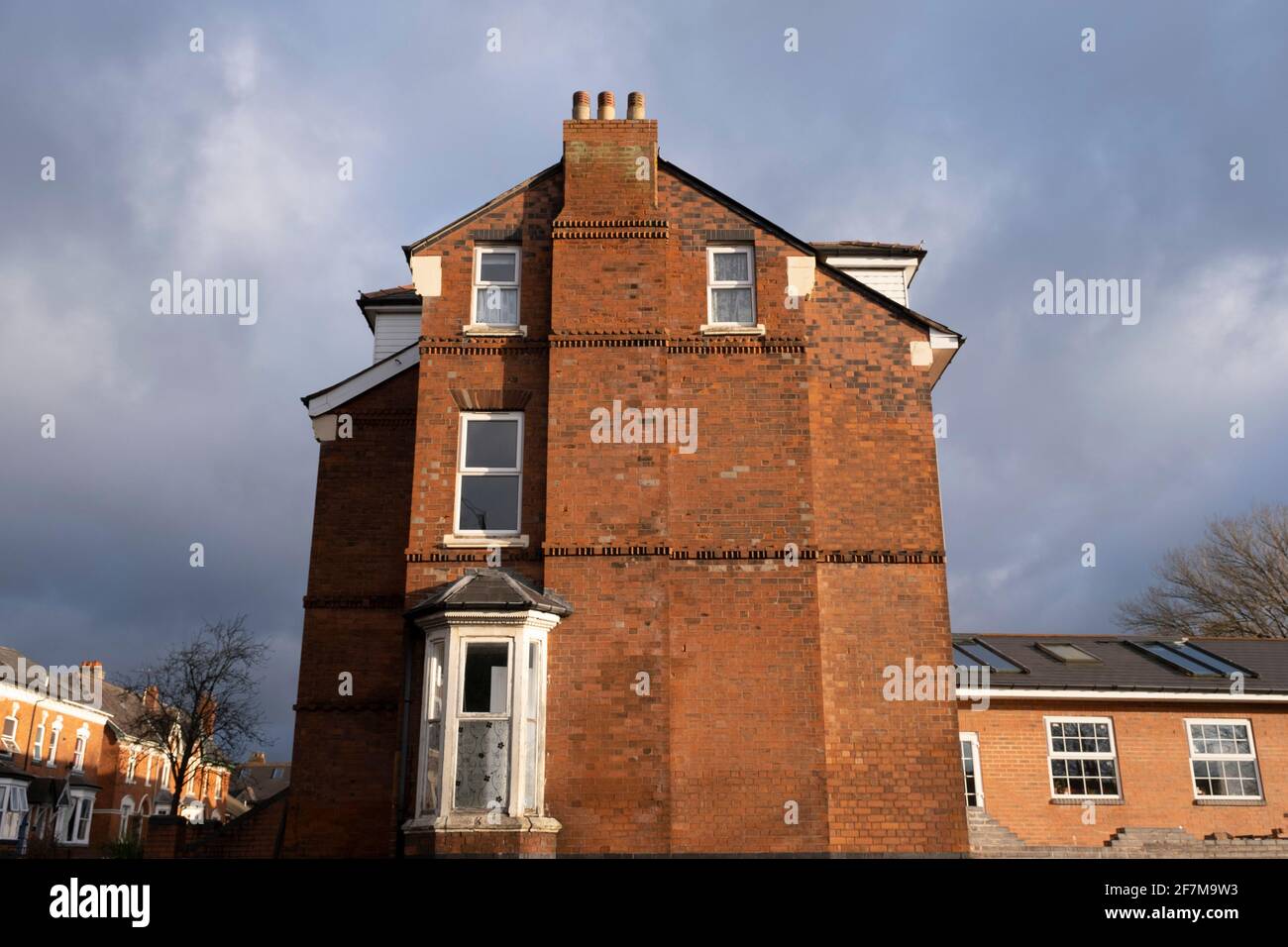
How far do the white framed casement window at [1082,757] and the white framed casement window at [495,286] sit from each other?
13.5 metres

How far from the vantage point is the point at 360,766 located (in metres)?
14.1

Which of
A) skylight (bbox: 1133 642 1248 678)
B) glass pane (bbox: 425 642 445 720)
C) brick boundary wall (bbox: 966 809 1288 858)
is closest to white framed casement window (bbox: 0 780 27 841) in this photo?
glass pane (bbox: 425 642 445 720)

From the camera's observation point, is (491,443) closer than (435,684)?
No

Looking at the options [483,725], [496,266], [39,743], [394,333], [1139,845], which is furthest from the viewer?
[39,743]

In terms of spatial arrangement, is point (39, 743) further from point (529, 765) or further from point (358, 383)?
point (529, 765)

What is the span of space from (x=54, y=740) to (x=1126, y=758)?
4771 cm

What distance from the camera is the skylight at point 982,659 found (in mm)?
20766

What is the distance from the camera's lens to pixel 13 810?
41.9m

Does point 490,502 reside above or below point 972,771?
above

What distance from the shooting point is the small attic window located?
21.8 meters

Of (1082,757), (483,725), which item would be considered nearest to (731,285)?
(483,725)

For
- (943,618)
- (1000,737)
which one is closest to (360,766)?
(943,618)
